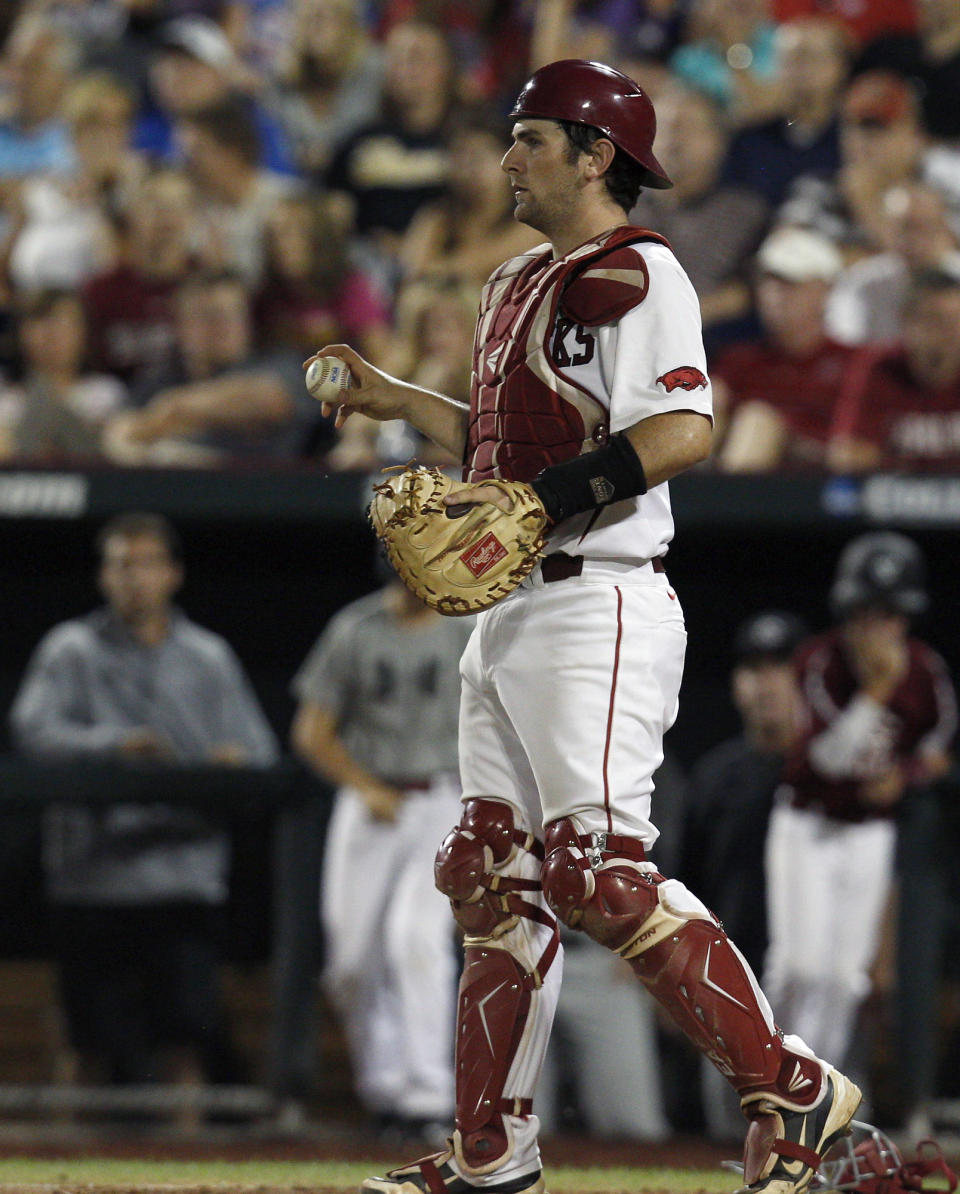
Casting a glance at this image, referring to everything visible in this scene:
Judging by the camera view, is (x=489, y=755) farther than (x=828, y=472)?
No

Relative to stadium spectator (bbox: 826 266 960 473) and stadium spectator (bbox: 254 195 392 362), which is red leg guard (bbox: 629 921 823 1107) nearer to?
stadium spectator (bbox: 826 266 960 473)

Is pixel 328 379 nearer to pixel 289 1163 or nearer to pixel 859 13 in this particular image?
pixel 289 1163

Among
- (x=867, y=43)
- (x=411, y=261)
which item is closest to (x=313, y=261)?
(x=411, y=261)

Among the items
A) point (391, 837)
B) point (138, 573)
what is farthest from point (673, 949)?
point (138, 573)

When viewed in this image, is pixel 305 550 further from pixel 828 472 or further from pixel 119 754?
pixel 828 472

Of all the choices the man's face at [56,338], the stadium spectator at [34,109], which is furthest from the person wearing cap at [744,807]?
the stadium spectator at [34,109]

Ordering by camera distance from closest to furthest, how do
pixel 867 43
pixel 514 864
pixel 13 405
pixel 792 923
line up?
1. pixel 514 864
2. pixel 792 923
3. pixel 13 405
4. pixel 867 43

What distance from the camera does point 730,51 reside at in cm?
789

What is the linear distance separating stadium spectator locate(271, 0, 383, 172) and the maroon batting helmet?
17.7ft

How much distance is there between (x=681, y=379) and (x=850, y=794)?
10.9 ft

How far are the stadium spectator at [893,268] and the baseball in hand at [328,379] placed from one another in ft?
13.2

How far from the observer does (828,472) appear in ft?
20.1

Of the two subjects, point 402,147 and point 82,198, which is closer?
point 402,147

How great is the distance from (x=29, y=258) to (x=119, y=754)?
2.83 m
